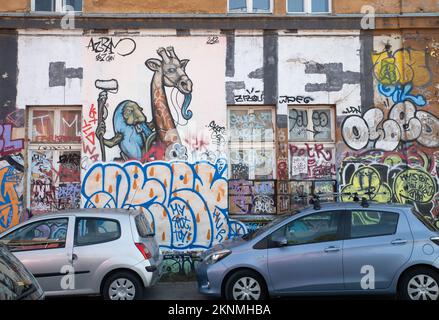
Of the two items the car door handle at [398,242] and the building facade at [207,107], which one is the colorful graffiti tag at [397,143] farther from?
the car door handle at [398,242]

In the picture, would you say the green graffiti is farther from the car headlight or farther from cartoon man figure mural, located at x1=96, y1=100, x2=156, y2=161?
cartoon man figure mural, located at x1=96, y1=100, x2=156, y2=161

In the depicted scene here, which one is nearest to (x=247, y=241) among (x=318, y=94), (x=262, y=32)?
(x=318, y=94)

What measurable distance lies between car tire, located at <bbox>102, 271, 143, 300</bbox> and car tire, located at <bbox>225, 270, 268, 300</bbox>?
1.48 meters

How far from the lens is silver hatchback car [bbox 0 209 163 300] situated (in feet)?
27.2

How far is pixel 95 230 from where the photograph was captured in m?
8.61

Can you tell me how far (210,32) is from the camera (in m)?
12.0

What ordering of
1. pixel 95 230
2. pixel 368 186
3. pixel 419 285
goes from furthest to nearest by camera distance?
pixel 368 186 < pixel 95 230 < pixel 419 285

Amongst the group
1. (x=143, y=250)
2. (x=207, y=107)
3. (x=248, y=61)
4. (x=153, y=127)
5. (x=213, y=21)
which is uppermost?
(x=213, y=21)

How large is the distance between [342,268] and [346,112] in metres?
4.88

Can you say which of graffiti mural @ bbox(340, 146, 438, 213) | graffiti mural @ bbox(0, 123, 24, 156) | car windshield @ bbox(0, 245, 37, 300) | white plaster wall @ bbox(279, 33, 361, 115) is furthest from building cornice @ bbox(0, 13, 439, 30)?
car windshield @ bbox(0, 245, 37, 300)

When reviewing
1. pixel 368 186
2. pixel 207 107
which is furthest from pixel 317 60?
pixel 368 186

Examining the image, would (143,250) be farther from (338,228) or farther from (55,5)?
(55,5)

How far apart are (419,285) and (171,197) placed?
5.71 metres

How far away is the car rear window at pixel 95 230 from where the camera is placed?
852cm
